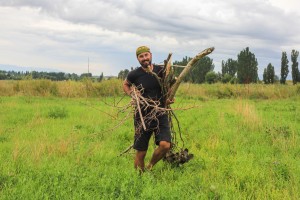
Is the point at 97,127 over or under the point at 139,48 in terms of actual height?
under

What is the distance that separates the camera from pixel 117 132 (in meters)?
9.86

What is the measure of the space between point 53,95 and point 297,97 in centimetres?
1626

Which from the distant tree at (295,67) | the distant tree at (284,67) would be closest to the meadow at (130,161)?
the distant tree at (295,67)

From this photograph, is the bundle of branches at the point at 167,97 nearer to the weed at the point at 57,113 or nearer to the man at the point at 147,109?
the man at the point at 147,109

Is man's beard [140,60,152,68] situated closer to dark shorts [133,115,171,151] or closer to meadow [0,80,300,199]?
meadow [0,80,300,199]

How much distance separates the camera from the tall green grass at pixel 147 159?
16.0ft

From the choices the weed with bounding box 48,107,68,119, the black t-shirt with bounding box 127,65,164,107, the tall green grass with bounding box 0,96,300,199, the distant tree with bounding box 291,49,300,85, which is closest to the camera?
the tall green grass with bounding box 0,96,300,199

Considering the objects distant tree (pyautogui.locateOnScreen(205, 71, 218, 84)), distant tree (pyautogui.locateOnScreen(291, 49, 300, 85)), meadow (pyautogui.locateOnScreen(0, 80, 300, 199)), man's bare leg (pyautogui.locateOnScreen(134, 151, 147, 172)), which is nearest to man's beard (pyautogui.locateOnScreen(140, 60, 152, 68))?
meadow (pyautogui.locateOnScreen(0, 80, 300, 199))

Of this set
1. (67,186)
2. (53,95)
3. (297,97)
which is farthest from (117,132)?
(297,97)

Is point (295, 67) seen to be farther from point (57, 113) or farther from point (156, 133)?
point (156, 133)

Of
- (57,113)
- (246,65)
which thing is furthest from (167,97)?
(246,65)

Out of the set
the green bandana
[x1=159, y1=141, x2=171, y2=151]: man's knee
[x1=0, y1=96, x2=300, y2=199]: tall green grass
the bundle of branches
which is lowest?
[x1=0, y1=96, x2=300, y2=199]: tall green grass

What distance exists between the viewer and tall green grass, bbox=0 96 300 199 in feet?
16.0

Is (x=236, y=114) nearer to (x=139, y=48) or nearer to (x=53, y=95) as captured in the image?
(x=139, y=48)
